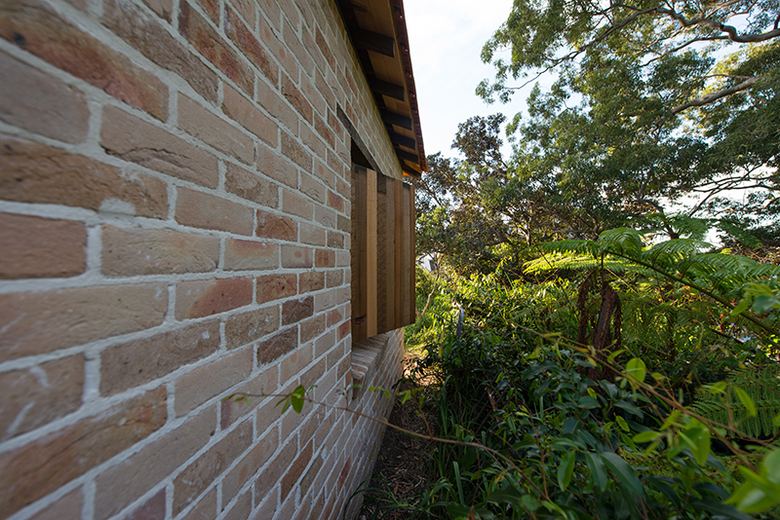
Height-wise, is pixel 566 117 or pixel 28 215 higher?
pixel 566 117

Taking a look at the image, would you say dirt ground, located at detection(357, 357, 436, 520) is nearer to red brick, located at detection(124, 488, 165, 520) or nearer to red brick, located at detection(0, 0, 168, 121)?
red brick, located at detection(124, 488, 165, 520)

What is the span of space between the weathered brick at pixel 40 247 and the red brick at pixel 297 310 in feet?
1.99

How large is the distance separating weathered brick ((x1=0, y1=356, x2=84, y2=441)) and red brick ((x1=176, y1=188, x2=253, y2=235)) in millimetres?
321

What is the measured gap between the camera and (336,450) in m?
1.47

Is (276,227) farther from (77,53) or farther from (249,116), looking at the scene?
(77,53)

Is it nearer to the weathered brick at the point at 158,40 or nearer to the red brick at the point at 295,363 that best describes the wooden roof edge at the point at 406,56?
the weathered brick at the point at 158,40

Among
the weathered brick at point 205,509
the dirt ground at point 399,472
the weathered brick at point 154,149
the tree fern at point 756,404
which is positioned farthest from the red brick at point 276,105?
the tree fern at point 756,404

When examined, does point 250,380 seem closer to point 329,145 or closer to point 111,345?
point 111,345

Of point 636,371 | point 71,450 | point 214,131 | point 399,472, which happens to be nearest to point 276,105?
point 214,131

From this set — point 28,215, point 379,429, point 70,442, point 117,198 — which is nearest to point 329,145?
point 117,198

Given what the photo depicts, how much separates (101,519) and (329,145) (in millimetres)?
1408

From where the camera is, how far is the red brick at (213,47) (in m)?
0.65

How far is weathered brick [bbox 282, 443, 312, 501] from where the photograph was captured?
3.33ft

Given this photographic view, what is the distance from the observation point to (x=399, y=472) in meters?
2.25
